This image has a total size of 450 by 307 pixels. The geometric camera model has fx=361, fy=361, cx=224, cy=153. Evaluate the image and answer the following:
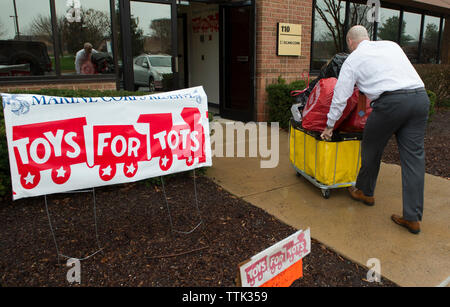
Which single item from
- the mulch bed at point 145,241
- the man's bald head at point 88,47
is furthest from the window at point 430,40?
the mulch bed at point 145,241

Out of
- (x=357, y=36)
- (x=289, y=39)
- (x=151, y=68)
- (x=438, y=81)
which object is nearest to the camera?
(x=357, y=36)

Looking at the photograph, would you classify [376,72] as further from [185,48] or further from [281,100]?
[185,48]

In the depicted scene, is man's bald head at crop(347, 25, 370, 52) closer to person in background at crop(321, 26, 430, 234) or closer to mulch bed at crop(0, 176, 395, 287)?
person in background at crop(321, 26, 430, 234)

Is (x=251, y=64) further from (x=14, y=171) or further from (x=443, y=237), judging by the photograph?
(x=14, y=171)

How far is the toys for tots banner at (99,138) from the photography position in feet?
8.62

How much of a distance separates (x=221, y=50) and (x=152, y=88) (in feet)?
6.35

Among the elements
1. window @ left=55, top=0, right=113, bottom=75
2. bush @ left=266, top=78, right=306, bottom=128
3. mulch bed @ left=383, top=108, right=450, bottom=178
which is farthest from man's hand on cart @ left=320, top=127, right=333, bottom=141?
window @ left=55, top=0, right=113, bottom=75

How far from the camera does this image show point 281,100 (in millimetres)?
7512

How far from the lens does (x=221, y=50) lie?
8539mm

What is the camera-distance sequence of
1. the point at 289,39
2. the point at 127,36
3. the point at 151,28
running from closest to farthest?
the point at 127,36
the point at 151,28
the point at 289,39

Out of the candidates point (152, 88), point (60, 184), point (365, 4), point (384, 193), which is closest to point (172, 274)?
point (60, 184)

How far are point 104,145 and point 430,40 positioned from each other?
1440 centimetres

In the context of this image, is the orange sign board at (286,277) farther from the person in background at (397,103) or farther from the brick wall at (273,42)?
the brick wall at (273,42)

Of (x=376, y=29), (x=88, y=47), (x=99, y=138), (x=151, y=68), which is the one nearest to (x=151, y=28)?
(x=151, y=68)
